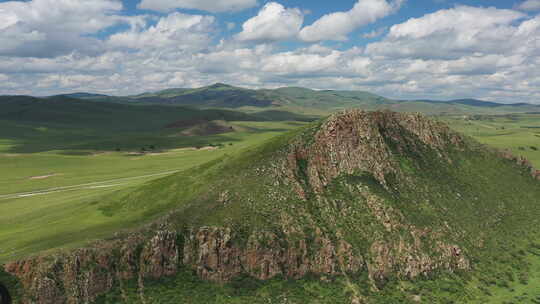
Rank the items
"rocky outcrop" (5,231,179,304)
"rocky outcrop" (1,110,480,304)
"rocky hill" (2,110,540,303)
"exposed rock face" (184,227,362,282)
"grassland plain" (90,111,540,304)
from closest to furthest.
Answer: "rocky outcrop" (5,231,179,304)
"rocky outcrop" (1,110,480,304)
"rocky hill" (2,110,540,303)
"grassland plain" (90,111,540,304)
"exposed rock face" (184,227,362,282)

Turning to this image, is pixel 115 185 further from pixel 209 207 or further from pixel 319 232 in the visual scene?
pixel 319 232

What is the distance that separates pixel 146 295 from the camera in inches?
1827

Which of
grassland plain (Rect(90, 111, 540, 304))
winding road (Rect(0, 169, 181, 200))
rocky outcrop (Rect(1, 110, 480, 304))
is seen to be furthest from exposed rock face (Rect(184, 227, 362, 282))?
winding road (Rect(0, 169, 181, 200))

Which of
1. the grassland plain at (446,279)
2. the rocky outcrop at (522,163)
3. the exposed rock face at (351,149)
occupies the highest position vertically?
the exposed rock face at (351,149)

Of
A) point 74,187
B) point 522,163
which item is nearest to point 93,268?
point 74,187

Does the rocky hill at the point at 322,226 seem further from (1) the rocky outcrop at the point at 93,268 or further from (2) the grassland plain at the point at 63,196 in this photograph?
(2) the grassland plain at the point at 63,196

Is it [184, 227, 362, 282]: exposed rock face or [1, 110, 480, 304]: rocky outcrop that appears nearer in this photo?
[1, 110, 480, 304]: rocky outcrop

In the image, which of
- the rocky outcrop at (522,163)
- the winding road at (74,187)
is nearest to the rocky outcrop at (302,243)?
the rocky outcrop at (522,163)

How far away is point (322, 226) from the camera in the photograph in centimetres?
5981

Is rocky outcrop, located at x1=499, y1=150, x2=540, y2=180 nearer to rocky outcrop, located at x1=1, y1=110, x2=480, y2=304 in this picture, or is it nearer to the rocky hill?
the rocky hill

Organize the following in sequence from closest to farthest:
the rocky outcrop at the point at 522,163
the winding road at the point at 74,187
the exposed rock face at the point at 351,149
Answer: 1. the exposed rock face at the point at 351,149
2. the rocky outcrop at the point at 522,163
3. the winding road at the point at 74,187

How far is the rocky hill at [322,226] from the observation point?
47.8 metres

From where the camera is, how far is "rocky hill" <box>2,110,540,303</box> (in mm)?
47812

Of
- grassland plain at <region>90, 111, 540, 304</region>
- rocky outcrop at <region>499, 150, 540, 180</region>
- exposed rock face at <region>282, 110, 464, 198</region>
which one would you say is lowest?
grassland plain at <region>90, 111, 540, 304</region>
